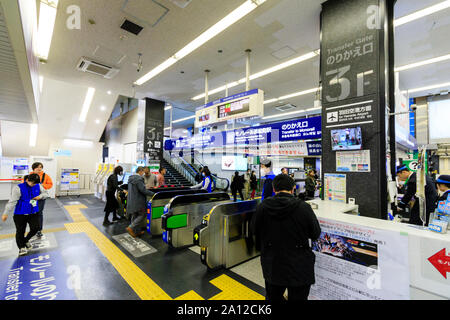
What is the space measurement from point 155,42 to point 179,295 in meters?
4.79

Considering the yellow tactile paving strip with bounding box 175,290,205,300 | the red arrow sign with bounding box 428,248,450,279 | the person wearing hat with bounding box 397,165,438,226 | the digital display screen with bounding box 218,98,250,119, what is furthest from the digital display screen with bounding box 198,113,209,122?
the red arrow sign with bounding box 428,248,450,279

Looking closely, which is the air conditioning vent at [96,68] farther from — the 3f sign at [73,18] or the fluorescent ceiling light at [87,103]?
the fluorescent ceiling light at [87,103]

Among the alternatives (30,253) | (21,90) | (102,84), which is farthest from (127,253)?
(102,84)

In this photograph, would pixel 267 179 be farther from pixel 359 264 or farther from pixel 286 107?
pixel 286 107

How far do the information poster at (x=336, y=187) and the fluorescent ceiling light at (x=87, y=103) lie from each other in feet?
34.0

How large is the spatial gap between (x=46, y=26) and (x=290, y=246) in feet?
19.0

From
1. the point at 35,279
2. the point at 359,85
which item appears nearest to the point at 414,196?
the point at 359,85

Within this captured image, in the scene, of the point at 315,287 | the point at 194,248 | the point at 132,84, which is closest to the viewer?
the point at 315,287

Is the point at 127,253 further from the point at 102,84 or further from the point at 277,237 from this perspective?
the point at 102,84

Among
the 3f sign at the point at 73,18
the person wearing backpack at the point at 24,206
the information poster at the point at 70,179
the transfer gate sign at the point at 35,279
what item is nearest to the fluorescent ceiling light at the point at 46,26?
the 3f sign at the point at 73,18

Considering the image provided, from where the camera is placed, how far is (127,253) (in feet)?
12.3

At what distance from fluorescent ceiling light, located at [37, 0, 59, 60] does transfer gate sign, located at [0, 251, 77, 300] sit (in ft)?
14.0

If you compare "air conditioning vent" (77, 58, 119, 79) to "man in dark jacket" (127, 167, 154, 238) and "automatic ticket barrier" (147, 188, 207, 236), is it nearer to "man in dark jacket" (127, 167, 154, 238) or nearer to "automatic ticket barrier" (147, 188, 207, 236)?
"man in dark jacket" (127, 167, 154, 238)

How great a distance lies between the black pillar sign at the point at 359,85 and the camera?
2617mm
